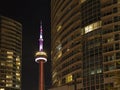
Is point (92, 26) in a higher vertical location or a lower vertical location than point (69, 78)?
higher

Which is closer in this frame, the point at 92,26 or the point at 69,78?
the point at 92,26

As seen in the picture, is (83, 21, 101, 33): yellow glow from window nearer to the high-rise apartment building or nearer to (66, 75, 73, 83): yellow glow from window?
the high-rise apartment building

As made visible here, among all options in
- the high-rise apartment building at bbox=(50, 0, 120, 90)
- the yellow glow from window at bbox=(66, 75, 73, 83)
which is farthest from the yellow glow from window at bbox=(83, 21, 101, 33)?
the yellow glow from window at bbox=(66, 75, 73, 83)

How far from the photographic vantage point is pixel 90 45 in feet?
385

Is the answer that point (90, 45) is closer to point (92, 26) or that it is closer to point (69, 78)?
point (92, 26)

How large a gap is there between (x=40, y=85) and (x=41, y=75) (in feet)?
17.6

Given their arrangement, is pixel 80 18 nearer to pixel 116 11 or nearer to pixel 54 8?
pixel 116 11

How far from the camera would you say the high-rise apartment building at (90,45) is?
110 meters

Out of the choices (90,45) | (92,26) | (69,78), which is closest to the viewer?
(92,26)

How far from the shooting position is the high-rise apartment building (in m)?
110

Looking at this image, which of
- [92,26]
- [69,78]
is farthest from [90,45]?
[69,78]

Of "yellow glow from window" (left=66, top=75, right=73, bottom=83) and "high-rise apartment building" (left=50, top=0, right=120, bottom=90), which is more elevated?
"high-rise apartment building" (left=50, top=0, right=120, bottom=90)

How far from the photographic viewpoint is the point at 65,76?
5251 inches

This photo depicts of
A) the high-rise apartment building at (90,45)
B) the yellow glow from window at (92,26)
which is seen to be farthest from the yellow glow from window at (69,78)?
the yellow glow from window at (92,26)
